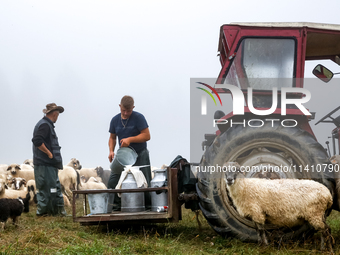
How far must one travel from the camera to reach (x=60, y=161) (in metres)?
8.88

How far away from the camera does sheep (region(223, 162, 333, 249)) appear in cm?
448

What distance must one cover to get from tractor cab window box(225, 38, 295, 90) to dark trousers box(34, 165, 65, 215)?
16.9 feet

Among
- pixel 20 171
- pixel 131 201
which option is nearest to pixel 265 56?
pixel 131 201

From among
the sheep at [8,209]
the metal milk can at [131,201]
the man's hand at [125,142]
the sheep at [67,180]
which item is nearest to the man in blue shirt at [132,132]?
the man's hand at [125,142]

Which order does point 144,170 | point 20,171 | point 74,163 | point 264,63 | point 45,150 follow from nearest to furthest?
1. point 264,63
2. point 144,170
3. point 45,150
4. point 20,171
5. point 74,163

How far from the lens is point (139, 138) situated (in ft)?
20.2

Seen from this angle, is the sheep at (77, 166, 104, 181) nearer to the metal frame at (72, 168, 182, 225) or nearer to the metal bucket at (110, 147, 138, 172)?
the metal bucket at (110, 147, 138, 172)

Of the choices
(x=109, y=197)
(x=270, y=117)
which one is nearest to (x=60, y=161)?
(x=109, y=197)

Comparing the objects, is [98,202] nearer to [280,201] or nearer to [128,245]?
[128,245]

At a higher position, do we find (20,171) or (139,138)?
(139,138)

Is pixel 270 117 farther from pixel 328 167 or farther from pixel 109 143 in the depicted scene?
pixel 109 143

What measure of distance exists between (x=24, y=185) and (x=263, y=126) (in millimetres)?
8796

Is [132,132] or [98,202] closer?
[98,202]

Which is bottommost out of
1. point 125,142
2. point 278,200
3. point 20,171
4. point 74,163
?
point 74,163
